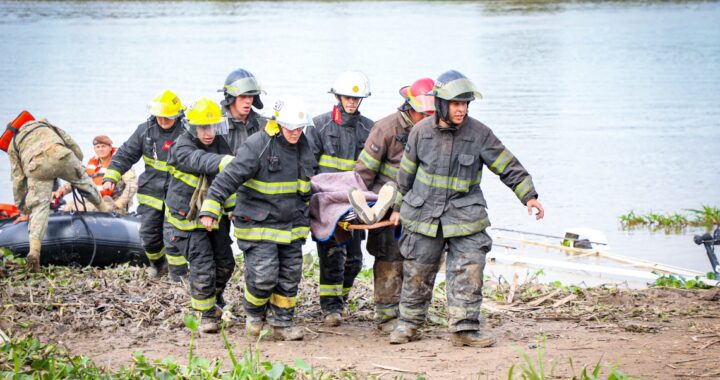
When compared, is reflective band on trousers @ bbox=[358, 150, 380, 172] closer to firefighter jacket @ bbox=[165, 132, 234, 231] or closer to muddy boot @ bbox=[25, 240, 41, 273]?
firefighter jacket @ bbox=[165, 132, 234, 231]

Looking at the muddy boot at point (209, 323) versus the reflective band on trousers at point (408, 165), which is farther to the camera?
the muddy boot at point (209, 323)

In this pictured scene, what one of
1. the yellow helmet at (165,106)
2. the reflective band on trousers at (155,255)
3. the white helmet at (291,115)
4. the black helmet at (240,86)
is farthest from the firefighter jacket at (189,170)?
the reflective band on trousers at (155,255)

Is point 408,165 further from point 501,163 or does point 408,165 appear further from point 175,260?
point 175,260

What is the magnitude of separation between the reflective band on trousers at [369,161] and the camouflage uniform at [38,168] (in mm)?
4010

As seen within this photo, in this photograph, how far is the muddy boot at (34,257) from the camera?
1066 centimetres

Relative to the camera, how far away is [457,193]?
7773mm

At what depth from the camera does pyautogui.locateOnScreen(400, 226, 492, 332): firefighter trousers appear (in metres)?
7.75

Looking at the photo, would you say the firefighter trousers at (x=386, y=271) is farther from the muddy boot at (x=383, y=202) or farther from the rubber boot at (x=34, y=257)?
the rubber boot at (x=34, y=257)

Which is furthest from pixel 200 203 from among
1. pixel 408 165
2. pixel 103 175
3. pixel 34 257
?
pixel 103 175

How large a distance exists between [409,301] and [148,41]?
37531 millimetres

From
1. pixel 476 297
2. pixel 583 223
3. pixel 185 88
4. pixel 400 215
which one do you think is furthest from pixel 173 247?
pixel 185 88

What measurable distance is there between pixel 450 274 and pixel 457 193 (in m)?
0.61

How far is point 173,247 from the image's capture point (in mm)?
9273

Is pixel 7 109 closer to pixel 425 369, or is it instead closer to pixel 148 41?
pixel 148 41
